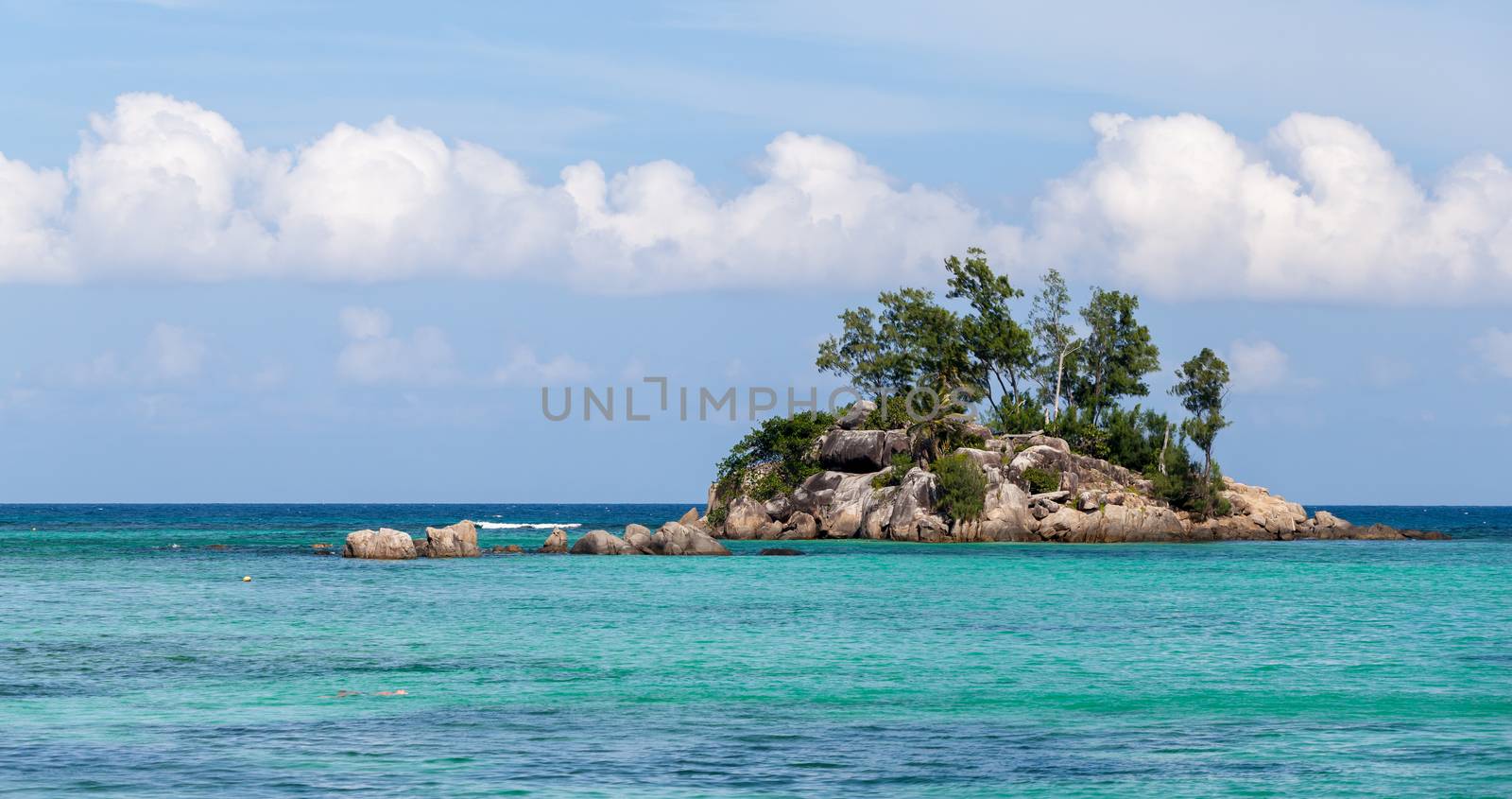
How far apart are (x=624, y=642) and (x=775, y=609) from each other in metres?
9.91

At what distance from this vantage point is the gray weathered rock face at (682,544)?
75.8 metres

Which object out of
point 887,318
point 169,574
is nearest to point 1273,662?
point 169,574

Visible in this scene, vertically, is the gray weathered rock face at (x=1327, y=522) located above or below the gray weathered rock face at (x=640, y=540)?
above

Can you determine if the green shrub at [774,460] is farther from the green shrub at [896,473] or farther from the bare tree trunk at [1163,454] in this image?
the bare tree trunk at [1163,454]

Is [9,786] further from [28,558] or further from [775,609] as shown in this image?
[28,558]

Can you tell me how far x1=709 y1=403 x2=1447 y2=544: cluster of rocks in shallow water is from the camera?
8644 centimetres

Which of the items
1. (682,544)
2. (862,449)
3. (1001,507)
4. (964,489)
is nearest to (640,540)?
(682,544)

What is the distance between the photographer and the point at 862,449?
9369cm

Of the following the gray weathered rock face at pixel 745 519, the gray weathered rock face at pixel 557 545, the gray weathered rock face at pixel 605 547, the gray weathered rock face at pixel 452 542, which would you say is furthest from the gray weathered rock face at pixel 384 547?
the gray weathered rock face at pixel 745 519

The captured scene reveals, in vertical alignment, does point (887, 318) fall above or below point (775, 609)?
above

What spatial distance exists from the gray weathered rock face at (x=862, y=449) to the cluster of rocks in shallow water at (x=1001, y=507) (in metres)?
0.06

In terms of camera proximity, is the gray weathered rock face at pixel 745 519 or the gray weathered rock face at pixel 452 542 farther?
the gray weathered rock face at pixel 745 519

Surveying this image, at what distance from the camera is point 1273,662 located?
32750mm

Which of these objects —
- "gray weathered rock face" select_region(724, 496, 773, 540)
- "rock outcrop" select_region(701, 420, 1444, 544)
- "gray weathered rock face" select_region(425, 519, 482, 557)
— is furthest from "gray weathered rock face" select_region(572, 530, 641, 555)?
"gray weathered rock face" select_region(724, 496, 773, 540)
